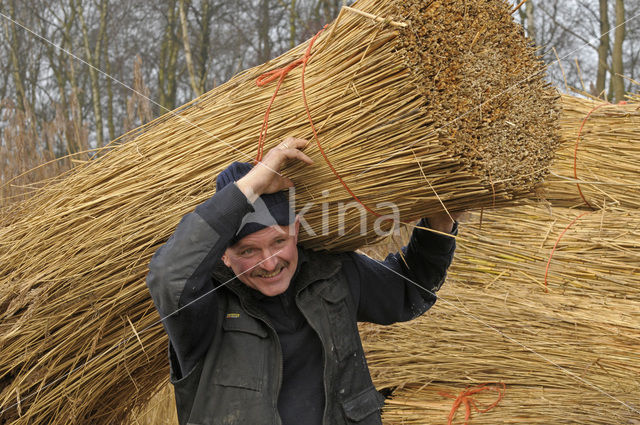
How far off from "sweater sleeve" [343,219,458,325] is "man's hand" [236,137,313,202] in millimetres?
337

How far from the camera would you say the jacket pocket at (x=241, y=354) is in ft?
4.69

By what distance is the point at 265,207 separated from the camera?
149cm

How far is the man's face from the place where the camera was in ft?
4.80

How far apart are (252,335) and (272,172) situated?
15.7 inches

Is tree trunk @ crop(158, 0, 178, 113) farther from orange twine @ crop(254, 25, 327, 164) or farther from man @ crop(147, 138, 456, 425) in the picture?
man @ crop(147, 138, 456, 425)

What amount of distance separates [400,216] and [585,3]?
33.4ft

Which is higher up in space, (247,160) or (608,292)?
(247,160)

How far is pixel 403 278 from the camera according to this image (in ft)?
5.64

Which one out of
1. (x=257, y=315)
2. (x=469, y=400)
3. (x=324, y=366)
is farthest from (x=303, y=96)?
(x=469, y=400)

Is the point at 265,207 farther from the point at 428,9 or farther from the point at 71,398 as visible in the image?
the point at 71,398

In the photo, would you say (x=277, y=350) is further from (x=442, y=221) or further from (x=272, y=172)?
(x=442, y=221)

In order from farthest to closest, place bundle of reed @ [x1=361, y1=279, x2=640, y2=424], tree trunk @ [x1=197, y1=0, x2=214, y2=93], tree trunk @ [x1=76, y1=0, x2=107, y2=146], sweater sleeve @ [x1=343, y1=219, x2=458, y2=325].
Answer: tree trunk @ [x1=197, y1=0, x2=214, y2=93]
tree trunk @ [x1=76, y1=0, x2=107, y2=146]
bundle of reed @ [x1=361, y1=279, x2=640, y2=424]
sweater sleeve @ [x1=343, y1=219, x2=458, y2=325]

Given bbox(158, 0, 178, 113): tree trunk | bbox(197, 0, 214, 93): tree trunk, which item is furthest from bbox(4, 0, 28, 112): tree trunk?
bbox(197, 0, 214, 93): tree trunk

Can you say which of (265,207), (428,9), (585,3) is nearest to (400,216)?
(265,207)
